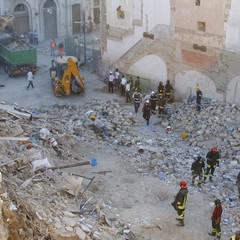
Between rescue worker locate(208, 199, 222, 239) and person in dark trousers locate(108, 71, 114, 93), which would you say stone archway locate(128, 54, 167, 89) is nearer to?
person in dark trousers locate(108, 71, 114, 93)

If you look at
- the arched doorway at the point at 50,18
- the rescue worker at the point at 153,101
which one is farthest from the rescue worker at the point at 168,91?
the arched doorway at the point at 50,18

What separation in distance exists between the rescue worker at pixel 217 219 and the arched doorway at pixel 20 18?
24.2 metres

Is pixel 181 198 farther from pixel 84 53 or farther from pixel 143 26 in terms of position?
pixel 84 53

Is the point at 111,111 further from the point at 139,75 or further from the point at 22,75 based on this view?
the point at 22,75

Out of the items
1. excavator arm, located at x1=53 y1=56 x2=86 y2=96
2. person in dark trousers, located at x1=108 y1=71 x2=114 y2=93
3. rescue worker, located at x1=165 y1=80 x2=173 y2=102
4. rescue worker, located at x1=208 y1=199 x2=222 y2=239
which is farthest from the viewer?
person in dark trousers, located at x1=108 y1=71 x2=114 y2=93

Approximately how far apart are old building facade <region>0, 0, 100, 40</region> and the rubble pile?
13515mm

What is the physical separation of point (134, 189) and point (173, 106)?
7.80 metres

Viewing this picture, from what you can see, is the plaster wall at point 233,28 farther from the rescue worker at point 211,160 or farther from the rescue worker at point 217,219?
the rescue worker at point 217,219

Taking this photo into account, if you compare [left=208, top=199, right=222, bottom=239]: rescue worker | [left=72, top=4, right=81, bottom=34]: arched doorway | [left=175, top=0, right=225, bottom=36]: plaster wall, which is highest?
[left=175, top=0, right=225, bottom=36]: plaster wall

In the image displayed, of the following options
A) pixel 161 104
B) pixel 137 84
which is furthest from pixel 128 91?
pixel 161 104

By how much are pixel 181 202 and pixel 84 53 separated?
16631mm

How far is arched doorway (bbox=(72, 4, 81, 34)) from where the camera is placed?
3538 cm

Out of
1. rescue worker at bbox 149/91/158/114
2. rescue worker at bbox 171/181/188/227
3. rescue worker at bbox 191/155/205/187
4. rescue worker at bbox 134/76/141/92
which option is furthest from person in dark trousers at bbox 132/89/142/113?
rescue worker at bbox 171/181/188/227

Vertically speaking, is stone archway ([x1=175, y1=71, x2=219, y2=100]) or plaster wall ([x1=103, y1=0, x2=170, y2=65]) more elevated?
plaster wall ([x1=103, y1=0, x2=170, y2=65])
